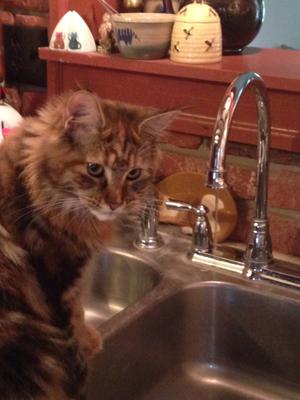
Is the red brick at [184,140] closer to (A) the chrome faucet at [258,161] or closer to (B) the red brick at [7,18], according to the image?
(A) the chrome faucet at [258,161]

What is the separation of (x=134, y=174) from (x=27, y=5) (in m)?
0.63

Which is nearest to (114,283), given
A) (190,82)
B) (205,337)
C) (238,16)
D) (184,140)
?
(205,337)

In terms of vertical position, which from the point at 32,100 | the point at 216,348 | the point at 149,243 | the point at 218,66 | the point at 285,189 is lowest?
the point at 216,348

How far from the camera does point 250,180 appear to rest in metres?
1.30

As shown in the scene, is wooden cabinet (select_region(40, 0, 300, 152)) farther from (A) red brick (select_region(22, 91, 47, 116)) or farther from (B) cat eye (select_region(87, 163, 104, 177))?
(B) cat eye (select_region(87, 163, 104, 177))

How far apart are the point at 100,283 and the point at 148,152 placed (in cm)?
38

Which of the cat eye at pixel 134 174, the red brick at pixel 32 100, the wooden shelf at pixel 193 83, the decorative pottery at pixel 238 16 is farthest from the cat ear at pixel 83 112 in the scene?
the red brick at pixel 32 100

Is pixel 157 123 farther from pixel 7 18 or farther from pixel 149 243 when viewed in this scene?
pixel 7 18

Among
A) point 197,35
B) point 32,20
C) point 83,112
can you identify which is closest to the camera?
point 83,112

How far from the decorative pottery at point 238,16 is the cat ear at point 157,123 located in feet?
1.11

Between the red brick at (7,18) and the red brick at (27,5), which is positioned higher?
the red brick at (27,5)

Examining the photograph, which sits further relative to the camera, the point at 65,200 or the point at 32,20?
the point at 32,20

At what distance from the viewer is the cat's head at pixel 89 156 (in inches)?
40.5

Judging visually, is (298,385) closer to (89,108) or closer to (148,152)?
(148,152)
